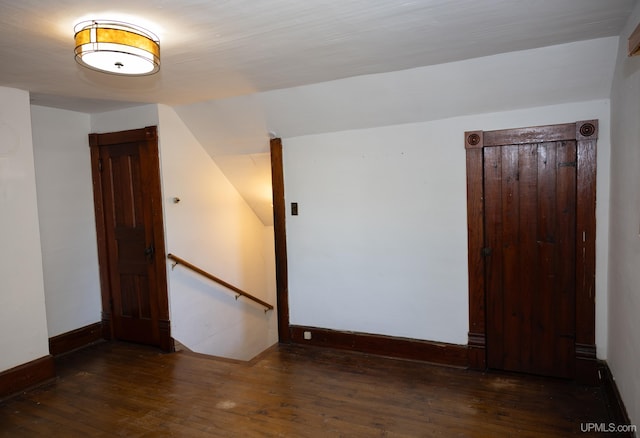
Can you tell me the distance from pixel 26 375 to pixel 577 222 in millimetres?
4338

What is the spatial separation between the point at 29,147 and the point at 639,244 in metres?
4.15

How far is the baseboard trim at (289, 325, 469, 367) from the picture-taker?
3.29 metres

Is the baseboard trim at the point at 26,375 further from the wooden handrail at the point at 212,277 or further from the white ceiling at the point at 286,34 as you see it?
the white ceiling at the point at 286,34

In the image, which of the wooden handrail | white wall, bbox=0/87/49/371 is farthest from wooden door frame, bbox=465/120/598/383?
white wall, bbox=0/87/49/371

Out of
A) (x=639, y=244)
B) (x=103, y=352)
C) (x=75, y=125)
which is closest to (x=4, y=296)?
(x=103, y=352)

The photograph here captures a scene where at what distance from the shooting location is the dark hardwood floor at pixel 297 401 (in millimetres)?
2510

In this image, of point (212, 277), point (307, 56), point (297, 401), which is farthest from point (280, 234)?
point (307, 56)

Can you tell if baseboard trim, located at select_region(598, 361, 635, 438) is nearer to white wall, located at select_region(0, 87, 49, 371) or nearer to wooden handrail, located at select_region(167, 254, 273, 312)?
wooden handrail, located at select_region(167, 254, 273, 312)

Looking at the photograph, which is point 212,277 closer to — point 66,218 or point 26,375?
point 66,218

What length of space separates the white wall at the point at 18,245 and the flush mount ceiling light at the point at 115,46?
1.55 meters

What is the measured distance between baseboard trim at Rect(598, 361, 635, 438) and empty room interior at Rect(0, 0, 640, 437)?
0.03 m

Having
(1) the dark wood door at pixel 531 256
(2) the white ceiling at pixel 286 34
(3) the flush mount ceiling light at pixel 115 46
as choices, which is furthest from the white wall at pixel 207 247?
(1) the dark wood door at pixel 531 256

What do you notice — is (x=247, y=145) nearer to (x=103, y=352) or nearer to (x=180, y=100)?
(x=180, y=100)

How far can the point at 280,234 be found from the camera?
3920mm
